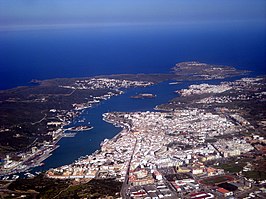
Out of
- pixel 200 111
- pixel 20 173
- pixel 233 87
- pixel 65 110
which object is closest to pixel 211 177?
pixel 20 173

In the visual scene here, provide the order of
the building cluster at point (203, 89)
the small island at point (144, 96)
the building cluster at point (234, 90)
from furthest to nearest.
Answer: the building cluster at point (203, 89) → the small island at point (144, 96) → the building cluster at point (234, 90)

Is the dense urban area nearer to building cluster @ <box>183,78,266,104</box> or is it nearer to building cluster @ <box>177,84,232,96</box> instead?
building cluster @ <box>183,78,266,104</box>

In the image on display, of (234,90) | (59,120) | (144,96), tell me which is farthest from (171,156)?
(234,90)

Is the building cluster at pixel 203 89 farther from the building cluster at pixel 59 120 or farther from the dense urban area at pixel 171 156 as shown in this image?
the building cluster at pixel 59 120

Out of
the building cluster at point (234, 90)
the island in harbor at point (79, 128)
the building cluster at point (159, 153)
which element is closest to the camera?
the building cluster at point (159, 153)

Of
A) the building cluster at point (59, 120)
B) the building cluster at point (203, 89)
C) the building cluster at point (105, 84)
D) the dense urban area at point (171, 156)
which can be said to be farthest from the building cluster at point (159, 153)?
the building cluster at point (105, 84)

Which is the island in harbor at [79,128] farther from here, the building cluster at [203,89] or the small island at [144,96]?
the building cluster at [203,89]

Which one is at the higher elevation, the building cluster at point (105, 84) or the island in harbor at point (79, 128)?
the building cluster at point (105, 84)

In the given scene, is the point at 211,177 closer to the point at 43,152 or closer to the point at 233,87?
the point at 43,152

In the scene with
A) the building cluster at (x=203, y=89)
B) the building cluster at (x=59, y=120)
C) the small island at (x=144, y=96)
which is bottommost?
the building cluster at (x=59, y=120)

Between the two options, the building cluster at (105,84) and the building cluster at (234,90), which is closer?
the building cluster at (234,90)

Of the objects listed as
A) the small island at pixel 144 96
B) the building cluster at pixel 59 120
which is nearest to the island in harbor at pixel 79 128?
the building cluster at pixel 59 120
